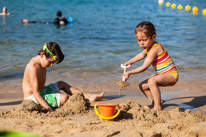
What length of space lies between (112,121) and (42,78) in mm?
1284

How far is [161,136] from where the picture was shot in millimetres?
2680

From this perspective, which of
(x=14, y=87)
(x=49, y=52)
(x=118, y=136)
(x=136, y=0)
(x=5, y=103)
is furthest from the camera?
(x=136, y=0)

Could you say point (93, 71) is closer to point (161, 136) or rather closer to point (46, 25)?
point (161, 136)

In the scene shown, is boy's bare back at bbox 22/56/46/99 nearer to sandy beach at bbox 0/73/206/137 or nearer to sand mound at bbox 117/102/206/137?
sandy beach at bbox 0/73/206/137

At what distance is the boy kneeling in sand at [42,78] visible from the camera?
3725 mm

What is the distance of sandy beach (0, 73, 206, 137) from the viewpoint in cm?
268

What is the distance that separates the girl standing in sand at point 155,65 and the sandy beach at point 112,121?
0.32 m

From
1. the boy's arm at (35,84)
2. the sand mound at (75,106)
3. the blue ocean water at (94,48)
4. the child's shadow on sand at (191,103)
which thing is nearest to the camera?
the sand mound at (75,106)

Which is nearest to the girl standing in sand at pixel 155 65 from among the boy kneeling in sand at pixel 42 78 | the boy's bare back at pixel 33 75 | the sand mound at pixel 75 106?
the sand mound at pixel 75 106

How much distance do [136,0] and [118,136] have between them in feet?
110

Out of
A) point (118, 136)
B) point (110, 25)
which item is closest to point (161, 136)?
point (118, 136)

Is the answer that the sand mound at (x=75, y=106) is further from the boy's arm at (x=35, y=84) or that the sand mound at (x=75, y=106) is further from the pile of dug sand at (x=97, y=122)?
the boy's arm at (x=35, y=84)

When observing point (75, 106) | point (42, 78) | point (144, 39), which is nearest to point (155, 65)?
point (144, 39)

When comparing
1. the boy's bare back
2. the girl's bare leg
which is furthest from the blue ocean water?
the girl's bare leg
